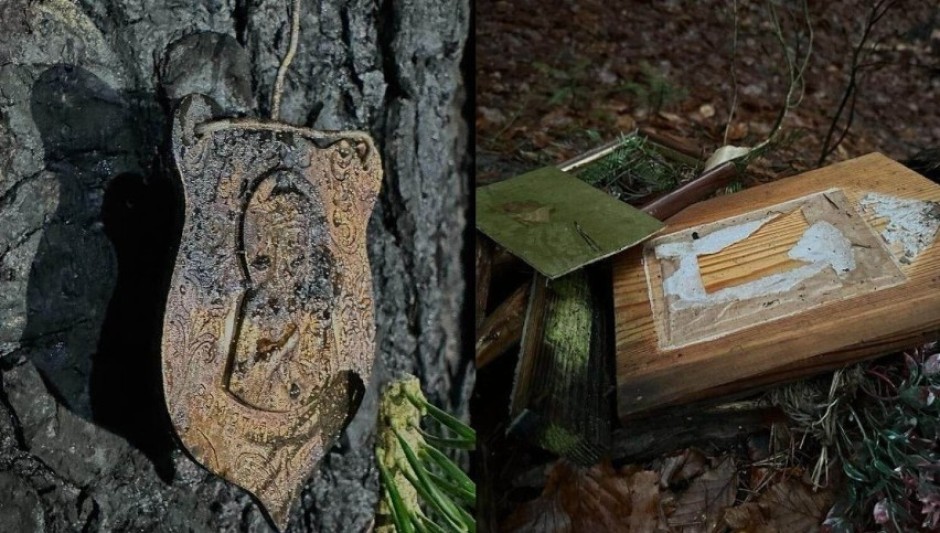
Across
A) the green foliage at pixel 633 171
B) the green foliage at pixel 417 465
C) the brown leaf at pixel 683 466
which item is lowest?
the green foliage at pixel 417 465

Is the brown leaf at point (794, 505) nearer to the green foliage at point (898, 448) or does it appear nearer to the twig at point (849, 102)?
the green foliage at point (898, 448)

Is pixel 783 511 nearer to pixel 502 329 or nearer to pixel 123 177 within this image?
pixel 502 329

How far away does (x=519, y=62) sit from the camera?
2.90 feet

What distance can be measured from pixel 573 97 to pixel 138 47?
394 millimetres

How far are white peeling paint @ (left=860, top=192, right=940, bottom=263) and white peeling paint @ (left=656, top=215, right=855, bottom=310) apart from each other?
0.13 ft

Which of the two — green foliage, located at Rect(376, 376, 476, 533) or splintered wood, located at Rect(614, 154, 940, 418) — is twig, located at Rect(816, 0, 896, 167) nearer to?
splintered wood, located at Rect(614, 154, 940, 418)

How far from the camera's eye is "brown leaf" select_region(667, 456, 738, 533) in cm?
83

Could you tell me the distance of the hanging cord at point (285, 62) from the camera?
884 mm

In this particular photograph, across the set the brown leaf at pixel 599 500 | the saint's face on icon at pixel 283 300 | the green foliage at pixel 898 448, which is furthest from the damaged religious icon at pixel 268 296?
the green foliage at pixel 898 448

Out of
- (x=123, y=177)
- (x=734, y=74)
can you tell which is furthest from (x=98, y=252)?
(x=734, y=74)

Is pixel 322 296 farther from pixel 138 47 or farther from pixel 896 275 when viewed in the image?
pixel 896 275

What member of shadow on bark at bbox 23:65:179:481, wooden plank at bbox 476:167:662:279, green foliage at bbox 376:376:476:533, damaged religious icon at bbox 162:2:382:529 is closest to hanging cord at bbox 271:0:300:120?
damaged religious icon at bbox 162:2:382:529

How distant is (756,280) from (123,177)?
565 millimetres

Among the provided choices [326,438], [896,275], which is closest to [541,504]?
[326,438]
